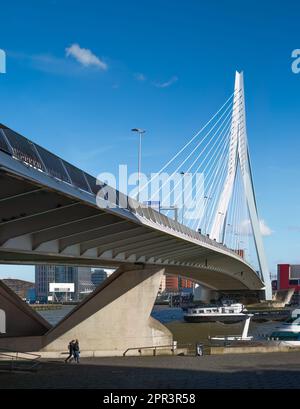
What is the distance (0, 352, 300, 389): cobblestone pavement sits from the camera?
17.1 m

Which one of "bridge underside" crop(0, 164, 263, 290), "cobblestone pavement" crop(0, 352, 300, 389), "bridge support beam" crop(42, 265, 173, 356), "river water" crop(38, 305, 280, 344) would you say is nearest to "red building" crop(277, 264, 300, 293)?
"river water" crop(38, 305, 280, 344)

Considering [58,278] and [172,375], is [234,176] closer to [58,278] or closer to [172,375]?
[172,375]

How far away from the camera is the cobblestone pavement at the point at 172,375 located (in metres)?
17.1

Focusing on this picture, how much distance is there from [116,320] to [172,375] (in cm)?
1398

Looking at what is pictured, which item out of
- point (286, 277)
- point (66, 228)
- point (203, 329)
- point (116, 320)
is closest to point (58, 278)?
point (286, 277)

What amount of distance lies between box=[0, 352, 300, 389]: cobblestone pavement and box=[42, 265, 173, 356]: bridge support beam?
22.6 feet

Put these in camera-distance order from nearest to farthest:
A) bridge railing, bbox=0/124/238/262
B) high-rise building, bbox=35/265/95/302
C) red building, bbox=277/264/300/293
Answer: bridge railing, bbox=0/124/238/262 < red building, bbox=277/264/300/293 < high-rise building, bbox=35/265/95/302

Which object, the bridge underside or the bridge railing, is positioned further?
the bridge underside

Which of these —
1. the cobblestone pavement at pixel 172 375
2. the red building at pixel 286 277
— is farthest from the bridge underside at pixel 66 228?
the red building at pixel 286 277

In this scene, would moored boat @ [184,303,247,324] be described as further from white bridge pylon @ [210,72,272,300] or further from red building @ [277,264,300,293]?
red building @ [277,264,300,293]

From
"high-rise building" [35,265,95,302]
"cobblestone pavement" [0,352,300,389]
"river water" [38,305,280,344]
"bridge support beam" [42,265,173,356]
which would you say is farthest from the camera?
"high-rise building" [35,265,95,302]

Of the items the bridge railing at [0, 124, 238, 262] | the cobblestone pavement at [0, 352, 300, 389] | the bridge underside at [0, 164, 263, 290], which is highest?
the bridge railing at [0, 124, 238, 262]
